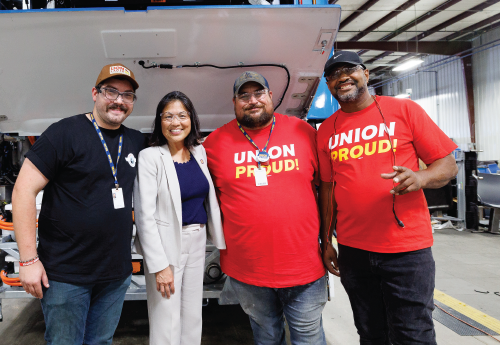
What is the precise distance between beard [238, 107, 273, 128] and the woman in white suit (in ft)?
0.84

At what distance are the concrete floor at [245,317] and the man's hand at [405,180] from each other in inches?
58.0

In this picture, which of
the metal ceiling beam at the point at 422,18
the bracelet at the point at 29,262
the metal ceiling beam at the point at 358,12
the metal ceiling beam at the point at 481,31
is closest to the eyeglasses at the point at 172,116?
the bracelet at the point at 29,262

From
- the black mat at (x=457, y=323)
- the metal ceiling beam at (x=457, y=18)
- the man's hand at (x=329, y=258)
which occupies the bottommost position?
the black mat at (x=457, y=323)

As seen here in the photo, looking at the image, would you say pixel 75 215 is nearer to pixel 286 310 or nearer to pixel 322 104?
pixel 286 310

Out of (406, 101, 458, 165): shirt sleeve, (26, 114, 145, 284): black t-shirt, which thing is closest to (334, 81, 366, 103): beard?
(406, 101, 458, 165): shirt sleeve

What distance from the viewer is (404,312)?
4.48 feet

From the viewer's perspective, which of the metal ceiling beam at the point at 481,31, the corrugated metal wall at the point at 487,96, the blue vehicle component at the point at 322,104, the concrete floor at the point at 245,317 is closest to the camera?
the concrete floor at the point at 245,317

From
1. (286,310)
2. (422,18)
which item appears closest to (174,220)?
(286,310)

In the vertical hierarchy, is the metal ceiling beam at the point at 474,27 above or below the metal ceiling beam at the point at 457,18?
below

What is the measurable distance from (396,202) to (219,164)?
0.84m

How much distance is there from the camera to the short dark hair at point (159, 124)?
5.00 ft

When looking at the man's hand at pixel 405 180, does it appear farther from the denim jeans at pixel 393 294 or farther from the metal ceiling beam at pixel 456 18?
the metal ceiling beam at pixel 456 18

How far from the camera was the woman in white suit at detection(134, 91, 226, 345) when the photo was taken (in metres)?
1.43

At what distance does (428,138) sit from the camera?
136 centimetres
